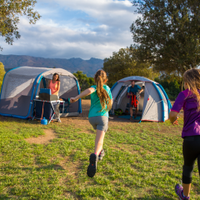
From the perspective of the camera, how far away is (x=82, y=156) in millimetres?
3975

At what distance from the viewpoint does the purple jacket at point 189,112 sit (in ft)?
7.06

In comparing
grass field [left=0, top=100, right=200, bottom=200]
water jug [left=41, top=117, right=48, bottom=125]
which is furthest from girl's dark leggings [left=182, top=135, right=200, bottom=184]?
water jug [left=41, top=117, right=48, bottom=125]

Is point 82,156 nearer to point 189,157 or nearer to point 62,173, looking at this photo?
point 62,173

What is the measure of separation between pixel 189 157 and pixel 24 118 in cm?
694

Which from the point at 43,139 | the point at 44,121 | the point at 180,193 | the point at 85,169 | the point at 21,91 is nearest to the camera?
the point at 180,193

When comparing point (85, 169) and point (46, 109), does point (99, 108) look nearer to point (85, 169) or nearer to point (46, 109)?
point (85, 169)

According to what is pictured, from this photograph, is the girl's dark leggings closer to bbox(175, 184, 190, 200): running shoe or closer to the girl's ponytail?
bbox(175, 184, 190, 200): running shoe

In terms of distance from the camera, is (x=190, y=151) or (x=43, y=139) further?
(x=43, y=139)

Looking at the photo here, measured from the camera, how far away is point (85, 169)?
3389 millimetres

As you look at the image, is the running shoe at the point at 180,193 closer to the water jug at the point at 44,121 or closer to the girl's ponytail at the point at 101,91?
the girl's ponytail at the point at 101,91

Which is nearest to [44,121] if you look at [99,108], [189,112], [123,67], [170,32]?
[99,108]

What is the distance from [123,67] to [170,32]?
12.0m

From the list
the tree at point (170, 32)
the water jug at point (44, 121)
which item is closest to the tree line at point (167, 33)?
the tree at point (170, 32)

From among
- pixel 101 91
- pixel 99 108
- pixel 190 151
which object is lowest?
pixel 190 151
